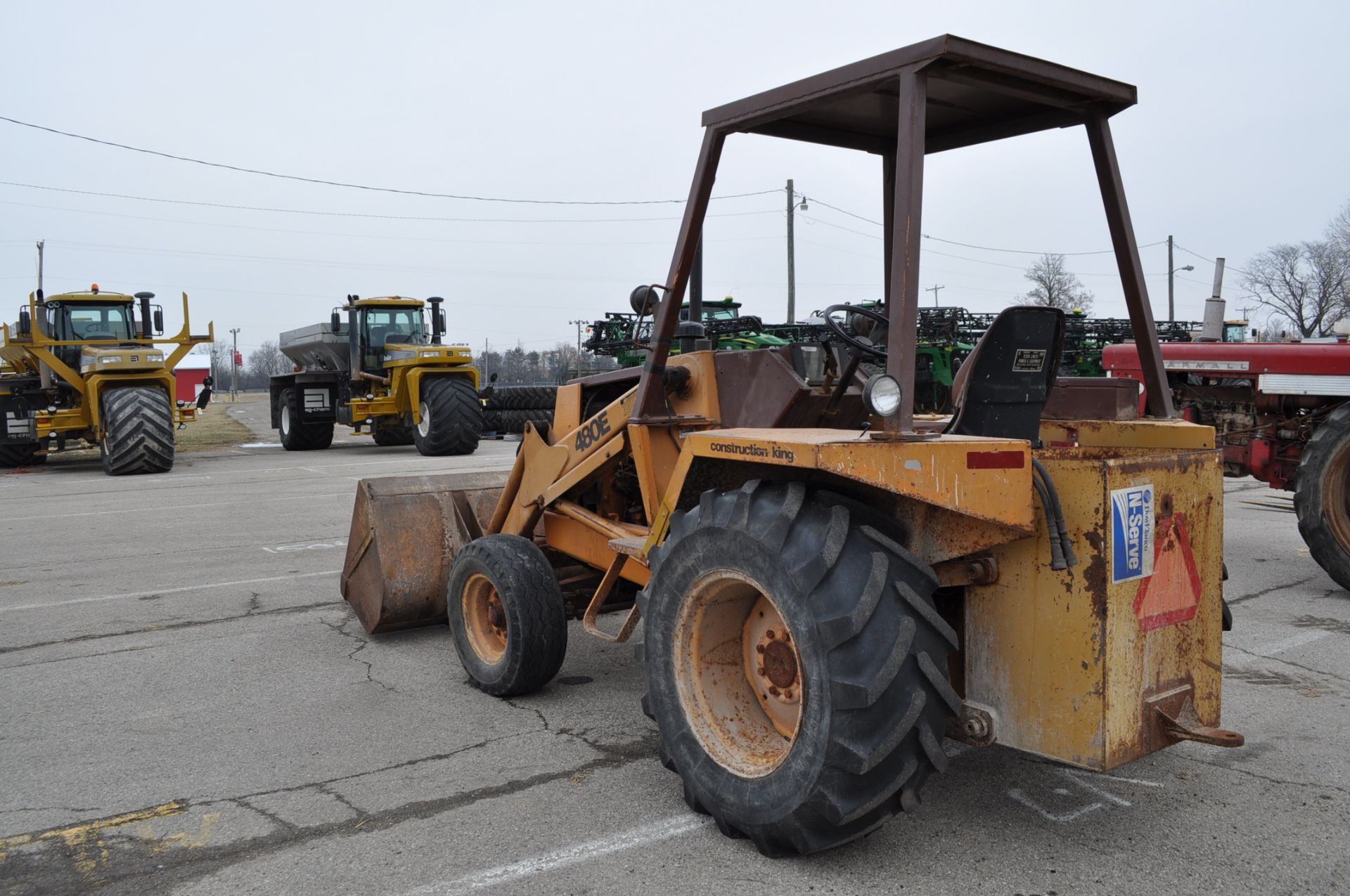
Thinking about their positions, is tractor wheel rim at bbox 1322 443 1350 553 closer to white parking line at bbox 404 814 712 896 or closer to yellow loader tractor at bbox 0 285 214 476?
white parking line at bbox 404 814 712 896

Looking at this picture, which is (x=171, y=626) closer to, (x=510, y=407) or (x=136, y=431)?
(x=136, y=431)

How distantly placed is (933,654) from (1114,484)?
741 mm

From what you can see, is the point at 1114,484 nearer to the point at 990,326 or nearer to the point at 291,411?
the point at 990,326

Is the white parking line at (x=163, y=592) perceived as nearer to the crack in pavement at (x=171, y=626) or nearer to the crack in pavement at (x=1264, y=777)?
the crack in pavement at (x=171, y=626)

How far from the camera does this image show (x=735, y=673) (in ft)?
12.6

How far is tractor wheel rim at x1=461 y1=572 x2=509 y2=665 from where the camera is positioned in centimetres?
530

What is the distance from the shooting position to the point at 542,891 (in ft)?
10.6

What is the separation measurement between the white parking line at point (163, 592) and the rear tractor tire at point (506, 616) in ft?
10.9

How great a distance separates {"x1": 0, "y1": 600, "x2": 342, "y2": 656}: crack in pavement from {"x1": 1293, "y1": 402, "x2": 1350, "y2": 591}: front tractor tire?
21.8 ft

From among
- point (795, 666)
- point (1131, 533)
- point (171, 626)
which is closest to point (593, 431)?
point (795, 666)

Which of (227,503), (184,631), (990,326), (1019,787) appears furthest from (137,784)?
(227,503)

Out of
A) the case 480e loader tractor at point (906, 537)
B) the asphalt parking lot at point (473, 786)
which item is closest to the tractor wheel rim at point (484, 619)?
the asphalt parking lot at point (473, 786)

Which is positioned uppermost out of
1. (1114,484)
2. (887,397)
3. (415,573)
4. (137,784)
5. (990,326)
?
(990,326)

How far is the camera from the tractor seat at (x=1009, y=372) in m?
3.66
